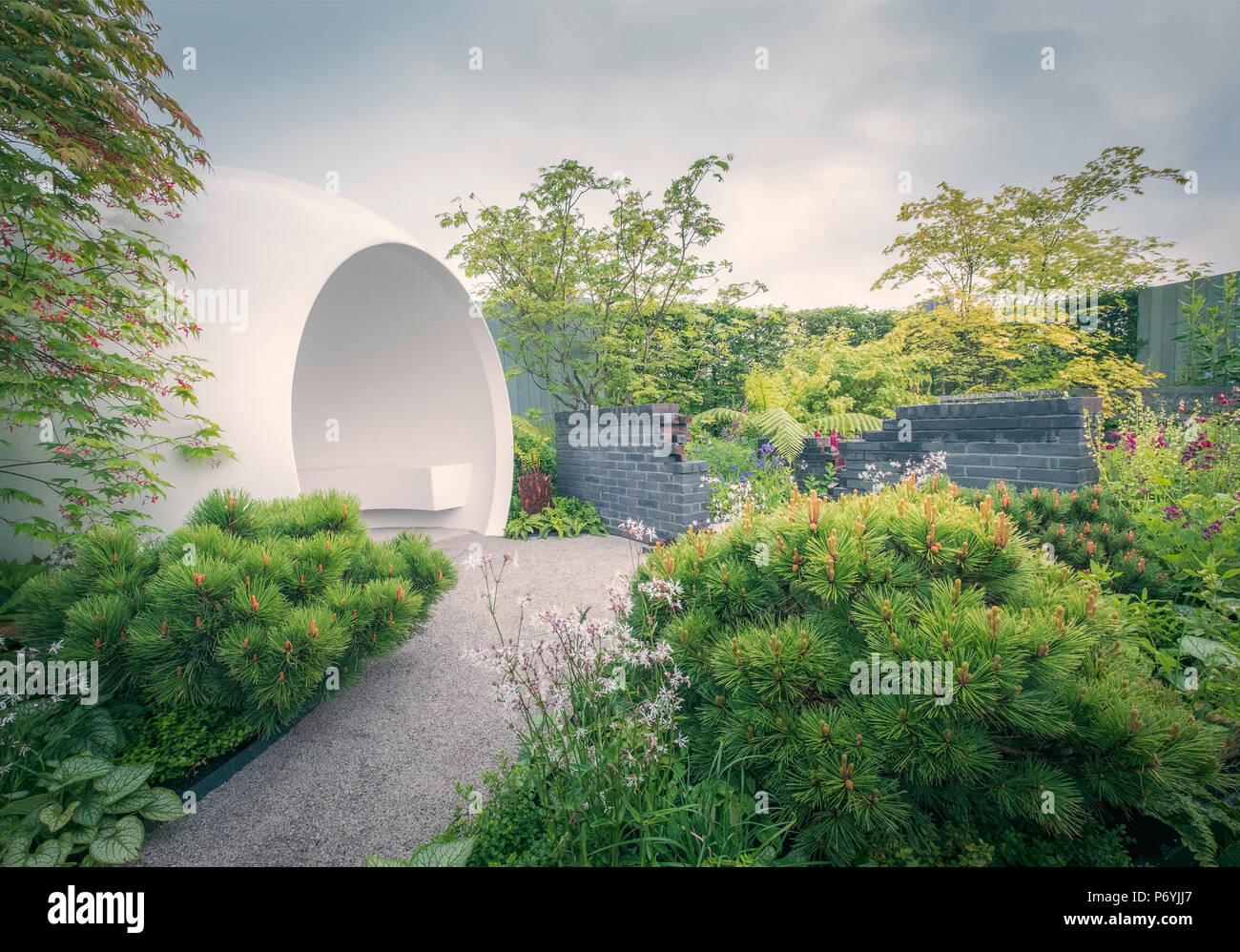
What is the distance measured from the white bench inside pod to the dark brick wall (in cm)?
132

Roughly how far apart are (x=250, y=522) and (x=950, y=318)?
28.8ft

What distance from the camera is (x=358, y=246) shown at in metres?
4.77

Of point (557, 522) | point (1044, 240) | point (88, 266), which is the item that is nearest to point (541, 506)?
point (557, 522)

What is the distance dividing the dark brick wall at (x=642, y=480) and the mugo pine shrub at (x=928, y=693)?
353 centimetres

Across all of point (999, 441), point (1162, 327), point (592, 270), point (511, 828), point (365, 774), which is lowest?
point (365, 774)

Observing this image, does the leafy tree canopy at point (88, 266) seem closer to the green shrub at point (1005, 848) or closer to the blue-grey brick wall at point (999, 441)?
the green shrub at point (1005, 848)

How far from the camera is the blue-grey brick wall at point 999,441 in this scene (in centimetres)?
324

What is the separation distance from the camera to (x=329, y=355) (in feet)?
21.9

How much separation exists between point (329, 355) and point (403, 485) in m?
2.02

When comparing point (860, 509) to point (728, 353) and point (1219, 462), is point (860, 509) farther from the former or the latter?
point (728, 353)

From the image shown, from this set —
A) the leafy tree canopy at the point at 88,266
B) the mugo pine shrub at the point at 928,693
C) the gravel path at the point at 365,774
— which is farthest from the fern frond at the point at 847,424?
the leafy tree canopy at the point at 88,266

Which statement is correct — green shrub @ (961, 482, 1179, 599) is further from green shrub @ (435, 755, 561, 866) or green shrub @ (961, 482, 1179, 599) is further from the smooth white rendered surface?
the smooth white rendered surface

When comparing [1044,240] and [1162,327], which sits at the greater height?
[1044,240]

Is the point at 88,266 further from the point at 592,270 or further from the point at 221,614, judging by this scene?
the point at 592,270
